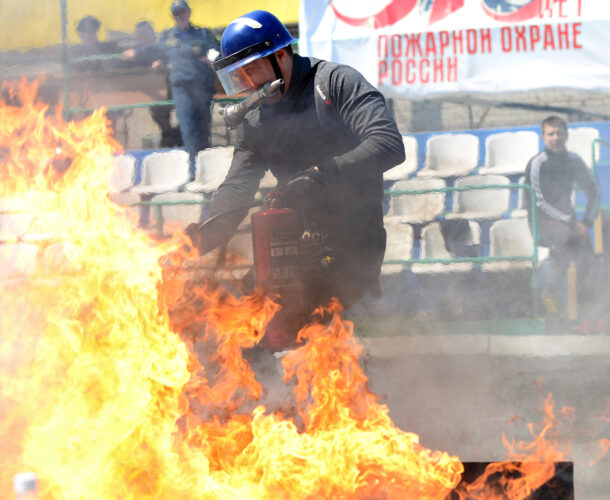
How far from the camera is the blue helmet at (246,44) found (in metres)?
4.25

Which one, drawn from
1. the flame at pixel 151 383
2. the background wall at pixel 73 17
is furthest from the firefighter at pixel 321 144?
the background wall at pixel 73 17

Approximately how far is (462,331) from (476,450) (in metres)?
2.14

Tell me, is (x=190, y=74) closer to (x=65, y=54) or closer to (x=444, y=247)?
(x=65, y=54)

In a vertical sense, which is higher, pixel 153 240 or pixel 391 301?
pixel 153 240

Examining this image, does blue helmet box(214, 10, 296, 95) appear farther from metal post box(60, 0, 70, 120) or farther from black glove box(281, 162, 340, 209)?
metal post box(60, 0, 70, 120)

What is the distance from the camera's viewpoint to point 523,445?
13.8 ft

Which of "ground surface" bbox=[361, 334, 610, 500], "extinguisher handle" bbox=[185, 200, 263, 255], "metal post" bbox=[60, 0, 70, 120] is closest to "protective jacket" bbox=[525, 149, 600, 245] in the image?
"ground surface" bbox=[361, 334, 610, 500]

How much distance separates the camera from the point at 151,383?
12.1 feet

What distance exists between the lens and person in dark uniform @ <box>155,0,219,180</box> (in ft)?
17.9

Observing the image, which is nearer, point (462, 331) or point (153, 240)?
point (153, 240)

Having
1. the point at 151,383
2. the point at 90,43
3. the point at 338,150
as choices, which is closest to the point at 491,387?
the point at 338,150

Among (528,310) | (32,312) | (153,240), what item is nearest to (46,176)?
(153,240)

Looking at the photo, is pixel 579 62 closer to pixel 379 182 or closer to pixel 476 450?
pixel 379 182

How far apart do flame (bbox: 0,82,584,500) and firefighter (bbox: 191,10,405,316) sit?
293 millimetres
